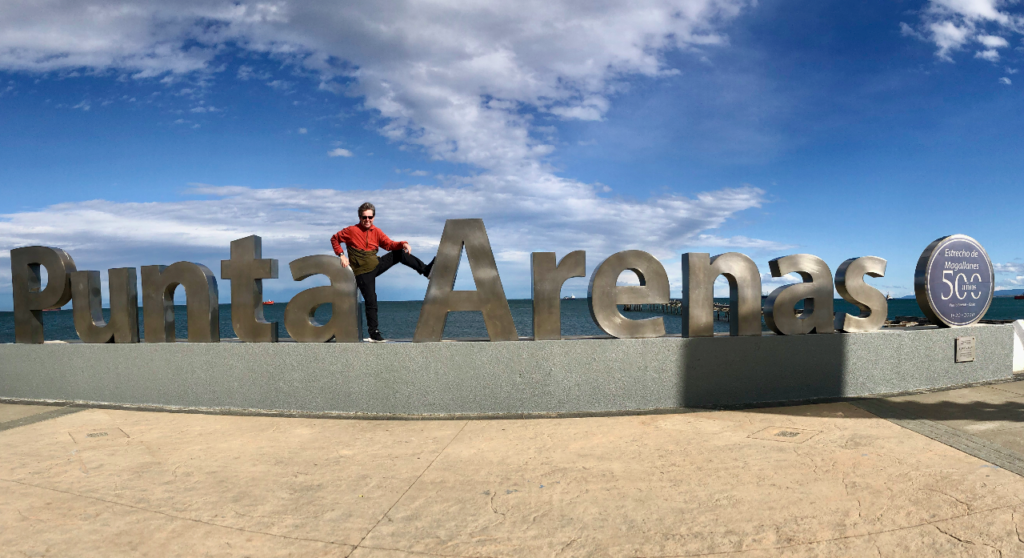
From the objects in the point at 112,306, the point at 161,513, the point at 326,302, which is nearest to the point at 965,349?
the point at 326,302

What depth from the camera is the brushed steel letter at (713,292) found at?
22.7 ft

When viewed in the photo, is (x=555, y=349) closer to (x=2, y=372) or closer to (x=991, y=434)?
(x=991, y=434)

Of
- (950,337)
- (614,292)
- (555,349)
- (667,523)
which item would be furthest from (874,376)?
(667,523)

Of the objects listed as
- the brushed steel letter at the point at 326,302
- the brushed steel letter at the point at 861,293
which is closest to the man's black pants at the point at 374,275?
the brushed steel letter at the point at 326,302

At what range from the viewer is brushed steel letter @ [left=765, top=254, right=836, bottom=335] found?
7.25 m

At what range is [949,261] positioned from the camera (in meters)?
8.16

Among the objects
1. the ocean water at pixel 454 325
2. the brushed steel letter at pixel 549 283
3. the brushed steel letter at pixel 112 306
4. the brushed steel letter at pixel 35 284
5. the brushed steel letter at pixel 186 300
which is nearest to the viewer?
the brushed steel letter at pixel 549 283

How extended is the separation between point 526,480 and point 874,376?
5.85 m

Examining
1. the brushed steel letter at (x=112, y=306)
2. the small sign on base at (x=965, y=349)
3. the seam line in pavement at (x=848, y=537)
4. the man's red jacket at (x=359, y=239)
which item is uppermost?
the man's red jacket at (x=359, y=239)

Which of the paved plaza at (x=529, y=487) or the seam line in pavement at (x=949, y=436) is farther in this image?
the seam line in pavement at (x=949, y=436)

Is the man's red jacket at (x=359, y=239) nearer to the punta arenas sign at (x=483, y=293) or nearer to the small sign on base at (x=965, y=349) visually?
the punta arenas sign at (x=483, y=293)

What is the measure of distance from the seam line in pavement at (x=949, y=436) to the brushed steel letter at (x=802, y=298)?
1.11 metres

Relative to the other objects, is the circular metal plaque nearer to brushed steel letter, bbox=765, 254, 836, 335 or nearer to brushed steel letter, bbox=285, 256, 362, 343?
brushed steel letter, bbox=765, 254, 836, 335

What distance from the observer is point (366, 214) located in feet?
23.2
